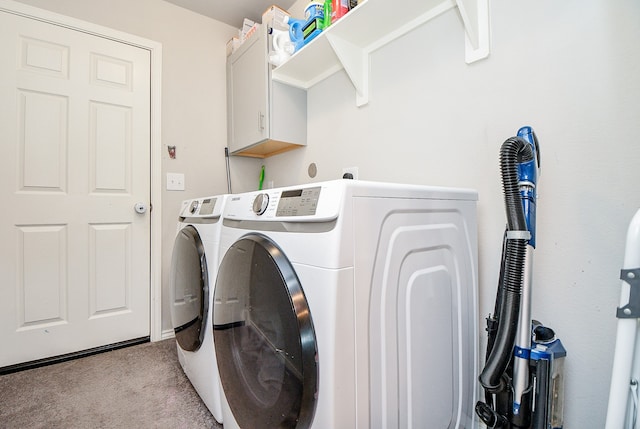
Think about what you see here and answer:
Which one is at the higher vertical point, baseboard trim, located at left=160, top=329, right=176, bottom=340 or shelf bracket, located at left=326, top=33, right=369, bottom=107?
→ shelf bracket, located at left=326, top=33, right=369, bottom=107

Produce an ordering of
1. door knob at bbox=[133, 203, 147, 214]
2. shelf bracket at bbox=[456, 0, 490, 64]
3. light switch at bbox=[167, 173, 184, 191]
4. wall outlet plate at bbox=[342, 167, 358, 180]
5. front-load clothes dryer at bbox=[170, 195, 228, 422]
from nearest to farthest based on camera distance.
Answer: shelf bracket at bbox=[456, 0, 490, 64]
front-load clothes dryer at bbox=[170, 195, 228, 422]
wall outlet plate at bbox=[342, 167, 358, 180]
door knob at bbox=[133, 203, 147, 214]
light switch at bbox=[167, 173, 184, 191]

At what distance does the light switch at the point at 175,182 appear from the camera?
2.16 metres

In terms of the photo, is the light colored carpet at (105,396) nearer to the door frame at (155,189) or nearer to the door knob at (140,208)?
the door frame at (155,189)

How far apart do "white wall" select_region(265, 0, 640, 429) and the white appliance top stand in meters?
0.25

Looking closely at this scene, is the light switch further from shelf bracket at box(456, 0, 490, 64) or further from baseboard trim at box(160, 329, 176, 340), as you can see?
shelf bracket at box(456, 0, 490, 64)

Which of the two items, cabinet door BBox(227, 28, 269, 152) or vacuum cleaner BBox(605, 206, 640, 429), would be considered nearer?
vacuum cleaner BBox(605, 206, 640, 429)

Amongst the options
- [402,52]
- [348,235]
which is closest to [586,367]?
[348,235]

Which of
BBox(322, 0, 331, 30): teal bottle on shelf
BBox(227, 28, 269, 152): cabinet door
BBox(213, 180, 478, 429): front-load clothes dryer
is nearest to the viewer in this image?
Result: BBox(213, 180, 478, 429): front-load clothes dryer

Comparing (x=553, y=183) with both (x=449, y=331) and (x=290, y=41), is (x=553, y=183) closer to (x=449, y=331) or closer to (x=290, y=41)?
(x=449, y=331)

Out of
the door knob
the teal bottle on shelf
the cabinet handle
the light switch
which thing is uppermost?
the teal bottle on shelf

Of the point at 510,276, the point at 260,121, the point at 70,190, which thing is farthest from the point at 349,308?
the point at 70,190

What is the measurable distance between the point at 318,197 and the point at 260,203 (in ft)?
0.87

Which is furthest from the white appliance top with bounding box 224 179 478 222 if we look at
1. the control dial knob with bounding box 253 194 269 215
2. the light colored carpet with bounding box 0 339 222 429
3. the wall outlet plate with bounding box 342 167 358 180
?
the light colored carpet with bounding box 0 339 222 429

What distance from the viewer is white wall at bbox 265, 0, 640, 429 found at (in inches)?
31.8
